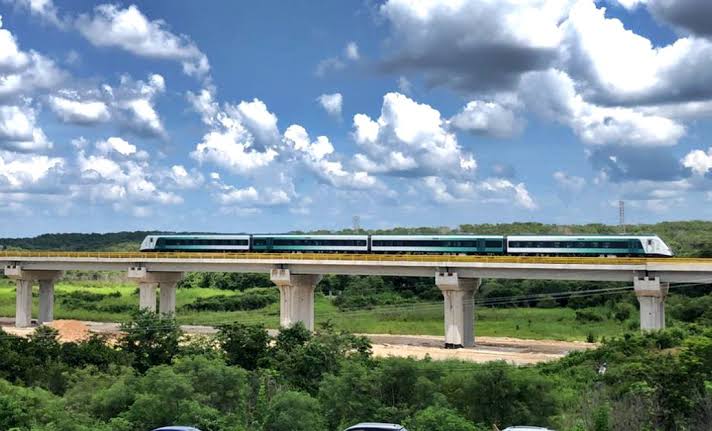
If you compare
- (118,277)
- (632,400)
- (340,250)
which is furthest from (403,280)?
(632,400)

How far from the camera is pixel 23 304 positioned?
258 feet

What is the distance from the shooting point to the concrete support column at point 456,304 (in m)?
59.0

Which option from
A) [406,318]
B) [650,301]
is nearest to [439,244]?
[650,301]

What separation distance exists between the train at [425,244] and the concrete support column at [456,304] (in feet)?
12.6

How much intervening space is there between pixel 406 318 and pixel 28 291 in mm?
44459

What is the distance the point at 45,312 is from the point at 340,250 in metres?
37.7

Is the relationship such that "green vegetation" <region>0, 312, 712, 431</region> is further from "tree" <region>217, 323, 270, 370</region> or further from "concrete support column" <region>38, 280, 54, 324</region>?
"concrete support column" <region>38, 280, 54, 324</region>

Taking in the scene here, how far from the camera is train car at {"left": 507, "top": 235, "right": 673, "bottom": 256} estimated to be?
55156 millimetres

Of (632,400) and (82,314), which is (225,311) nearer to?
(82,314)

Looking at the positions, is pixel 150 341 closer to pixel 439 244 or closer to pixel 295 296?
pixel 295 296

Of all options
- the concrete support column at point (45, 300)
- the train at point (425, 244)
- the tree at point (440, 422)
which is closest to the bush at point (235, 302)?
the concrete support column at point (45, 300)

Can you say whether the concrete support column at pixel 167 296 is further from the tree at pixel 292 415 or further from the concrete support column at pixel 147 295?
the tree at pixel 292 415

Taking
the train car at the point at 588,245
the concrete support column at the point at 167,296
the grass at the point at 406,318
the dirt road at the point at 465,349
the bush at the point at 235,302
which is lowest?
the dirt road at the point at 465,349

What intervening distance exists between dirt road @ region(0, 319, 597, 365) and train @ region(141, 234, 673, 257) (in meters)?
8.38
